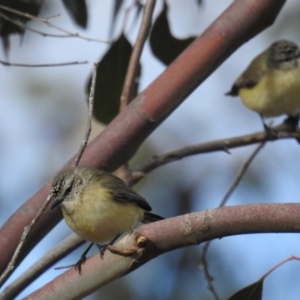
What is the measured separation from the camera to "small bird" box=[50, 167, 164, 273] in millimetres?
2729

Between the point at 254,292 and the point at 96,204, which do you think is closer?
the point at 254,292

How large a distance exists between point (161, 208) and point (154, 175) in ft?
1.61

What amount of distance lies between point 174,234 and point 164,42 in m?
1.73

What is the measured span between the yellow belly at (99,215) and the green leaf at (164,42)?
75 centimetres

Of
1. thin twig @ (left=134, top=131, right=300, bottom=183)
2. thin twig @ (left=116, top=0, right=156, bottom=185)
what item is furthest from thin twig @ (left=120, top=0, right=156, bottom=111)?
thin twig @ (left=134, top=131, right=300, bottom=183)

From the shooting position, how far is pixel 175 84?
2539 mm

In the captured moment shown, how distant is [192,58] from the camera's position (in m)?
2.55

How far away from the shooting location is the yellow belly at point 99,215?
2.73 m

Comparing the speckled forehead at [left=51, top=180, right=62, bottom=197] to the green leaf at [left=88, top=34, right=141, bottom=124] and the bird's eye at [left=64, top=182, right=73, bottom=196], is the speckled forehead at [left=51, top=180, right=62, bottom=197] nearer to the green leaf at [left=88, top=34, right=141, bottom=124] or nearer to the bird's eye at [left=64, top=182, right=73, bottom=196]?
the bird's eye at [left=64, top=182, right=73, bottom=196]

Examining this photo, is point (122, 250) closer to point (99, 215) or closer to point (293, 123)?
point (99, 215)

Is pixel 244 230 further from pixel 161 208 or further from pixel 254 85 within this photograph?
pixel 161 208

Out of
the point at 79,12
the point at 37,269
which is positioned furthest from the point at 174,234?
the point at 79,12

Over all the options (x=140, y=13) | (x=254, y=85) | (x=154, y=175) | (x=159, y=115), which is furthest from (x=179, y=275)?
(x=159, y=115)

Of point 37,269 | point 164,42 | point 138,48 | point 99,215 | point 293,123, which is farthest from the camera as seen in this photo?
point 293,123
